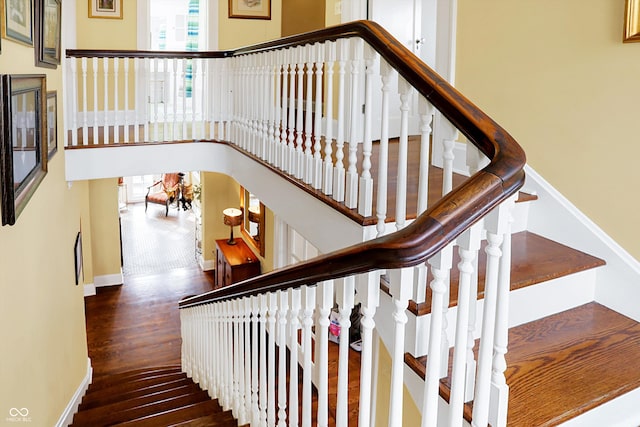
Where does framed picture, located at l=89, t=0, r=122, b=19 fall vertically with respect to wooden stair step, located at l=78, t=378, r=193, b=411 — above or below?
above

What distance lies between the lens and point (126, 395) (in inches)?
165

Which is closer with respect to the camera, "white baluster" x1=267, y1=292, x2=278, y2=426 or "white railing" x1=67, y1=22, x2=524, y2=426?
"white railing" x1=67, y1=22, x2=524, y2=426

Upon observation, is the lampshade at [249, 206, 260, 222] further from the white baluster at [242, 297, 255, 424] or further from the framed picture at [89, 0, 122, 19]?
the white baluster at [242, 297, 255, 424]

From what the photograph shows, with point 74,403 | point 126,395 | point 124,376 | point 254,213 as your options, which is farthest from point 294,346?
point 254,213

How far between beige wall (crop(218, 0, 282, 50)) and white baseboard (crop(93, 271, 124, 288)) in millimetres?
3816

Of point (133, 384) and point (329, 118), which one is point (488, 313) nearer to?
point (329, 118)

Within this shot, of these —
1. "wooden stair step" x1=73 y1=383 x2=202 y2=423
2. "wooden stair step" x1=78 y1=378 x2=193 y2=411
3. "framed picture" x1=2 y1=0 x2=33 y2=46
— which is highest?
"framed picture" x1=2 y1=0 x2=33 y2=46

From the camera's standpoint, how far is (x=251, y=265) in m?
7.21

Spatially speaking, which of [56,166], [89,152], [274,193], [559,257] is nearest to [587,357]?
[559,257]

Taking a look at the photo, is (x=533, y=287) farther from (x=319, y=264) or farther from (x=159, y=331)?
(x=159, y=331)

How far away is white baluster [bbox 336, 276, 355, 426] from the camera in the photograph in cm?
Answer: 140

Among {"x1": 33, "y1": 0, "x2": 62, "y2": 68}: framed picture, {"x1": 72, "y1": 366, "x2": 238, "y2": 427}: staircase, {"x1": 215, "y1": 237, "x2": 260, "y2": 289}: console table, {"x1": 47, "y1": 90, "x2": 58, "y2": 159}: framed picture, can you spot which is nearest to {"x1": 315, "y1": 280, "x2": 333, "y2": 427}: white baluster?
{"x1": 72, "y1": 366, "x2": 238, "y2": 427}: staircase

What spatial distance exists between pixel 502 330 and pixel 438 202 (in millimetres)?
360

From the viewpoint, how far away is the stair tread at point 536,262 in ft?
6.79
